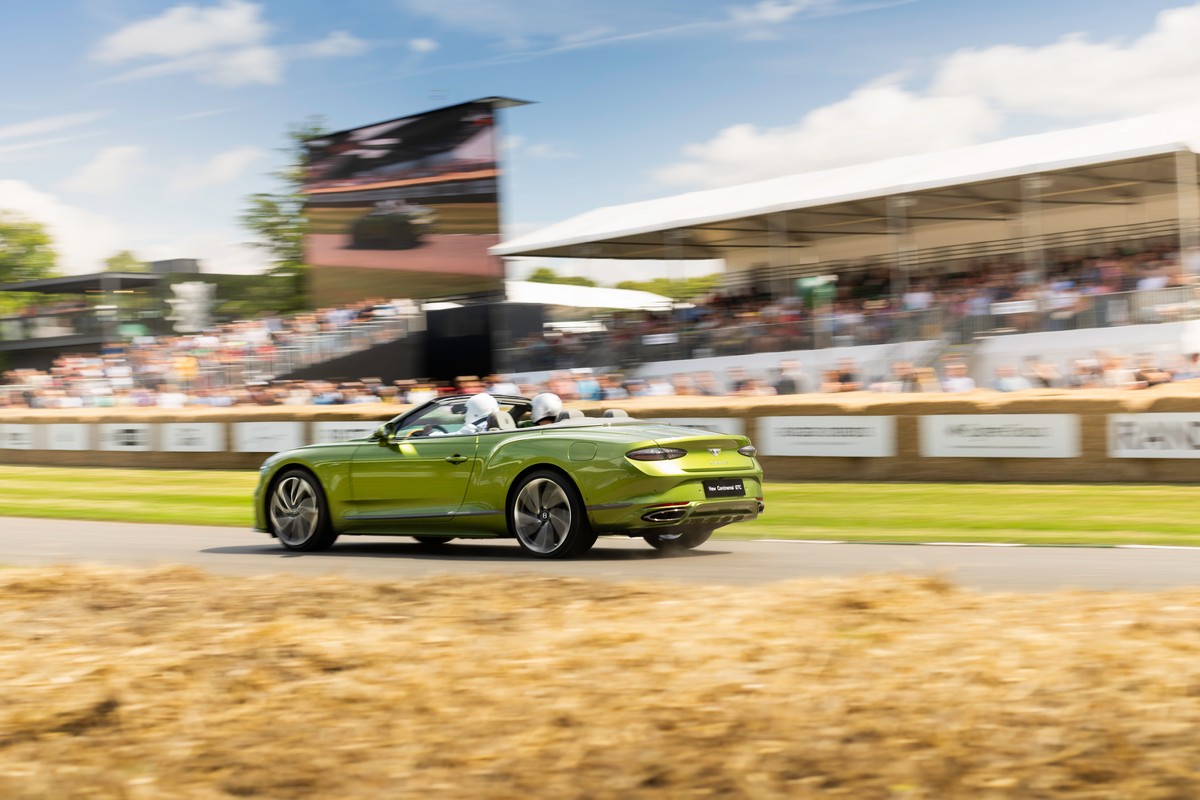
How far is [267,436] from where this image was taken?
26250mm

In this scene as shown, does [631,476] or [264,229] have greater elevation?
[264,229]

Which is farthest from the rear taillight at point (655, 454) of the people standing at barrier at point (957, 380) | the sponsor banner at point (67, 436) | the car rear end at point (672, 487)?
the sponsor banner at point (67, 436)

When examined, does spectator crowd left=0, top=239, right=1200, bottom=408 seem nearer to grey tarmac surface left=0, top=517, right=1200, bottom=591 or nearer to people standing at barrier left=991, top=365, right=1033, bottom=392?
people standing at barrier left=991, top=365, right=1033, bottom=392

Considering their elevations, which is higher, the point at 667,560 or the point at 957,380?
the point at 957,380

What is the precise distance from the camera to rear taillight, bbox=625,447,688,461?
10.3 meters

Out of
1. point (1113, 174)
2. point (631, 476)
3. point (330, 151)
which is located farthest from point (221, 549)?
point (330, 151)

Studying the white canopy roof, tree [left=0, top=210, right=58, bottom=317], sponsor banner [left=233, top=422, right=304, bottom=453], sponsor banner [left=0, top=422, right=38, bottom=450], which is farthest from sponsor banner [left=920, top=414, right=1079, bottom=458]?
tree [left=0, top=210, right=58, bottom=317]

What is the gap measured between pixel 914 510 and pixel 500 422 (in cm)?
572

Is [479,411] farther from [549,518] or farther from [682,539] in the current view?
[682,539]

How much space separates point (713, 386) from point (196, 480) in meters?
9.37

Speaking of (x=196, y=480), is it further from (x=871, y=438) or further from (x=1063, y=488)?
(x=1063, y=488)

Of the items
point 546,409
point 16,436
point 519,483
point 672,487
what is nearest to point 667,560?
point 672,487

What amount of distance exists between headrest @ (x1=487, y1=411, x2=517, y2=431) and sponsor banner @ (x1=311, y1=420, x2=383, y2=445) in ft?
42.5

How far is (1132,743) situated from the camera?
414 cm
